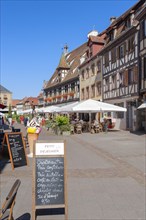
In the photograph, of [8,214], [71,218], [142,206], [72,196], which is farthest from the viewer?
[72,196]

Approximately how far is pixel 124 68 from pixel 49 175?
21.0 metres

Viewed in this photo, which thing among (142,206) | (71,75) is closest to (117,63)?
(71,75)

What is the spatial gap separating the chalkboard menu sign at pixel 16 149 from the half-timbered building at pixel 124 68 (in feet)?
45.9

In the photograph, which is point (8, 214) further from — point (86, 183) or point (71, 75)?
point (71, 75)

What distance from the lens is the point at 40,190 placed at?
14.9ft

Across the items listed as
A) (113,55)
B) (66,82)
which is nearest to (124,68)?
(113,55)

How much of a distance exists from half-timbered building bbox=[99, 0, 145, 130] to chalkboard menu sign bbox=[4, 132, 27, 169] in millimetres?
13981

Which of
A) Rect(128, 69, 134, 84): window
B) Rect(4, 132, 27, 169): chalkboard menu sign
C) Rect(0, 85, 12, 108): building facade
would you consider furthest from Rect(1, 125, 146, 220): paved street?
Rect(0, 85, 12, 108): building facade

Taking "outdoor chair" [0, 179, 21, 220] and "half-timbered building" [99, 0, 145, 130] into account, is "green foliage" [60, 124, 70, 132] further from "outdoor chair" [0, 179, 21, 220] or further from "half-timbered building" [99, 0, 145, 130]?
"outdoor chair" [0, 179, 21, 220]

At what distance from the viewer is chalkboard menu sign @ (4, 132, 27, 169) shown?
9.45 meters

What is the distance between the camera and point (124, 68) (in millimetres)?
24594

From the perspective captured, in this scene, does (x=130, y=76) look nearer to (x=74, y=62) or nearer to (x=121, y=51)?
(x=121, y=51)

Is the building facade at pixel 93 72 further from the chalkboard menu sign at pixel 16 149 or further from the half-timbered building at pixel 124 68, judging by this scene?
the chalkboard menu sign at pixel 16 149

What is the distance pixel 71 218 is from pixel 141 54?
1806 centimetres
